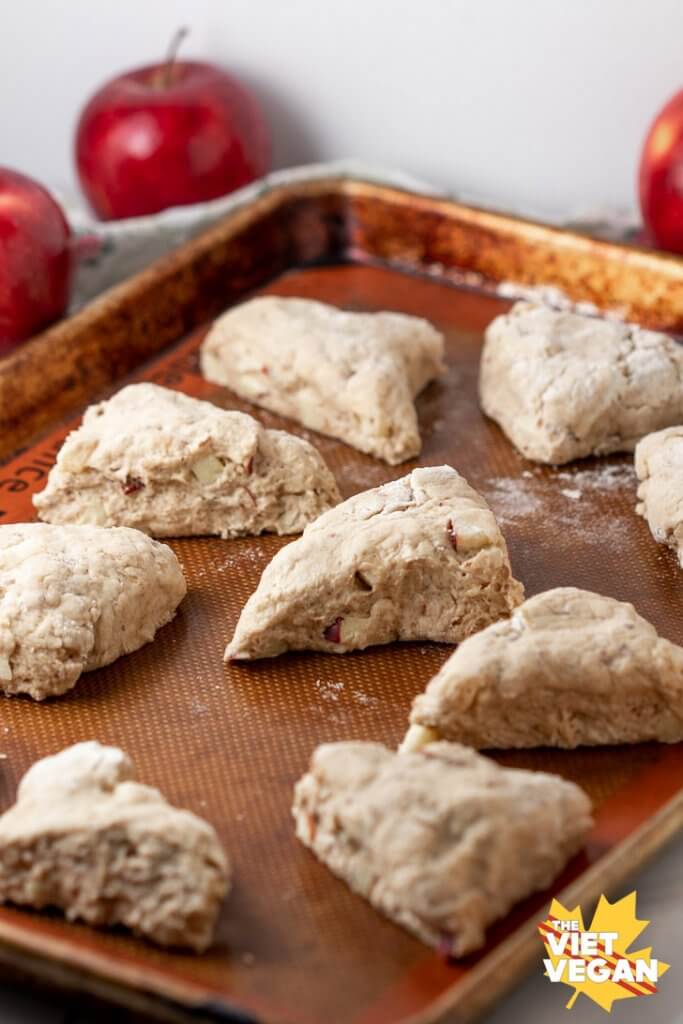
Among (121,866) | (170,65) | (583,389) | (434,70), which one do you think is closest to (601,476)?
(583,389)

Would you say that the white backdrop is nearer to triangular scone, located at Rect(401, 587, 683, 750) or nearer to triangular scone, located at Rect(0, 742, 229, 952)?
triangular scone, located at Rect(401, 587, 683, 750)

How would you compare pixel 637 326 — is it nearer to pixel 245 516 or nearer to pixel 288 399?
pixel 288 399

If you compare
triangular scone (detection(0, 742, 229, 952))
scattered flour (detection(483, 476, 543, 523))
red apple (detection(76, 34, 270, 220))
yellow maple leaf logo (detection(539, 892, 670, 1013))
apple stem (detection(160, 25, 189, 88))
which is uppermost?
apple stem (detection(160, 25, 189, 88))

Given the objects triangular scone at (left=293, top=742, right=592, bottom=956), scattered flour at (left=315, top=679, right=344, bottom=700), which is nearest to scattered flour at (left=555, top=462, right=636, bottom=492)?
scattered flour at (left=315, top=679, right=344, bottom=700)

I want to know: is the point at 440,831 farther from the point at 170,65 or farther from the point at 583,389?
the point at 170,65

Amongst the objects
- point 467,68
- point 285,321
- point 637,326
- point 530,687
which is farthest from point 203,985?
point 467,68

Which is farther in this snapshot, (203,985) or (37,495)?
(37,495)
